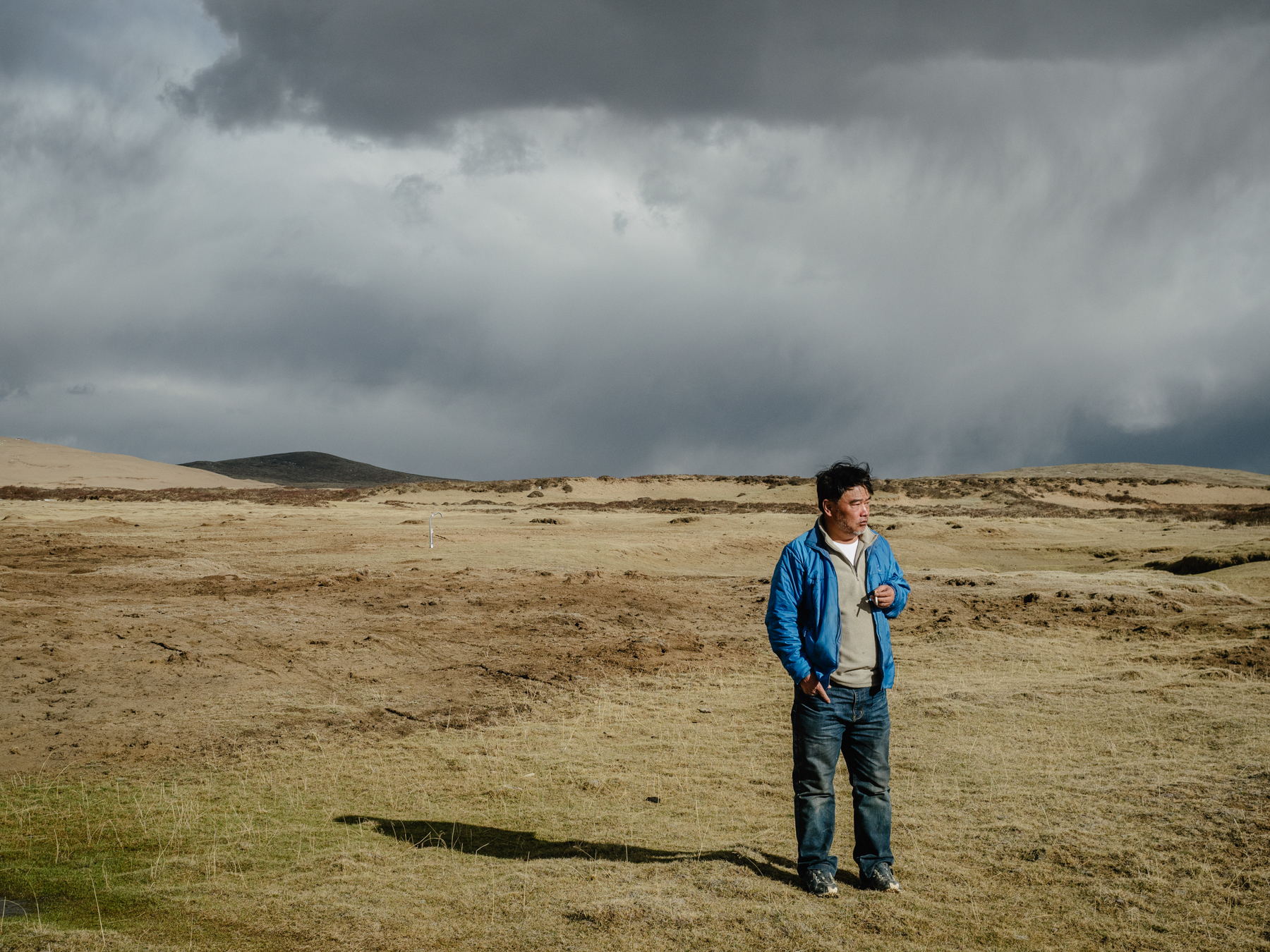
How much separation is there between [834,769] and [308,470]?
15804 cm

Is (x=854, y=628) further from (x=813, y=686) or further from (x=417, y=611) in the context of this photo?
(x=417, y=611)

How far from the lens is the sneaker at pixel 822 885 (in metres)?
5.22

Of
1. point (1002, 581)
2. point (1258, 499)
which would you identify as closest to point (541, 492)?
point (1002, 581)

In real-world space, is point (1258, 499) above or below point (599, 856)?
above

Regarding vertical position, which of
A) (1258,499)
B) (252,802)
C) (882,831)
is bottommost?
(252,802)

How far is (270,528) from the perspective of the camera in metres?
31.4

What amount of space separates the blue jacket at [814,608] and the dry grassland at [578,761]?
134 centimetres

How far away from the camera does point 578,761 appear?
29.3 ft

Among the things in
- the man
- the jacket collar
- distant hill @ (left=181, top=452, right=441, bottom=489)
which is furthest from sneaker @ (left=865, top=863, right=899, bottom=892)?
distant hill @ (left=181, top=452, right=441, bottom=489)

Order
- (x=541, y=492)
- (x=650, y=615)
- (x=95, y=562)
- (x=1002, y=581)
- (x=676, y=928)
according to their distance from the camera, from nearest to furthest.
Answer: (x=676, y=928)
(x=650, y=615)
(x=1002, y=581)
(x=95, y=562)
(x=541, y=492)

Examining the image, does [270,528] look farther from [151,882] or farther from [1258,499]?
[1258,499]

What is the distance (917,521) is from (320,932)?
34215 mm

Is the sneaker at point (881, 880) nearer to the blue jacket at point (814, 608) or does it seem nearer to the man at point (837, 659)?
the man at point (837, 659)

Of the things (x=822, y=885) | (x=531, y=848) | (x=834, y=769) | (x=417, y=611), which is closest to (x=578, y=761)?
(x=531, y=848)
